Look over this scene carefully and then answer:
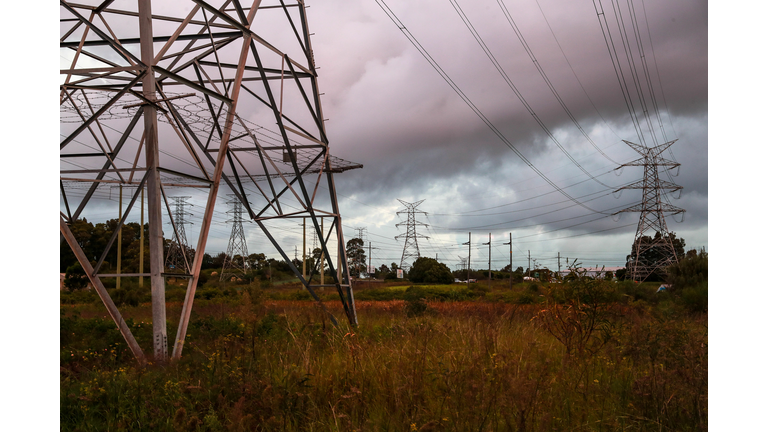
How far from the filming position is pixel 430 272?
198 ft

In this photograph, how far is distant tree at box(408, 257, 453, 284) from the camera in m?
60.0

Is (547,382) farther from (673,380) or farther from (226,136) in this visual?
(226,136)

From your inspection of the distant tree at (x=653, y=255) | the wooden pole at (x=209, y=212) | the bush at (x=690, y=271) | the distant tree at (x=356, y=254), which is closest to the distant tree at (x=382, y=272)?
the distant tree at (x=356, y=254)

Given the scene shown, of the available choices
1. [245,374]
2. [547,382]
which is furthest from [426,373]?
[245,374]

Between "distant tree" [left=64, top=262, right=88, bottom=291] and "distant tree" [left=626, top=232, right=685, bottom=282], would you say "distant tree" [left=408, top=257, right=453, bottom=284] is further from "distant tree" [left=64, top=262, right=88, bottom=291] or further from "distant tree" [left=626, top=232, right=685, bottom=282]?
"distant tree" [left=64, top=262, right=88, bottom=291]

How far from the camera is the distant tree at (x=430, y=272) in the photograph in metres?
60.0

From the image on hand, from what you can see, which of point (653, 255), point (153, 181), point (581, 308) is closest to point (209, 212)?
point (153, 181)

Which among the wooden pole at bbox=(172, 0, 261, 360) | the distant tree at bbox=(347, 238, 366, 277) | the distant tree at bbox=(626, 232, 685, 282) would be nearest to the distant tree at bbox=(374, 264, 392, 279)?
the distant tree at bbox=(347, 238, 366, 277)

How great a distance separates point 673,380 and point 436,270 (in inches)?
2182

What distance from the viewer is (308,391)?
5777 mm

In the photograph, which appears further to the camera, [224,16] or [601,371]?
[224,16]

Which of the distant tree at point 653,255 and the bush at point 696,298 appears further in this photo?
the distant tree at point 653,255

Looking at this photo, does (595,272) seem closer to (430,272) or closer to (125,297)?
(125,297)

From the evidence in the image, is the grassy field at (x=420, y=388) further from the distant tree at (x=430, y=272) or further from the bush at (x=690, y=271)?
the distant tree at (x=430, y=272)
